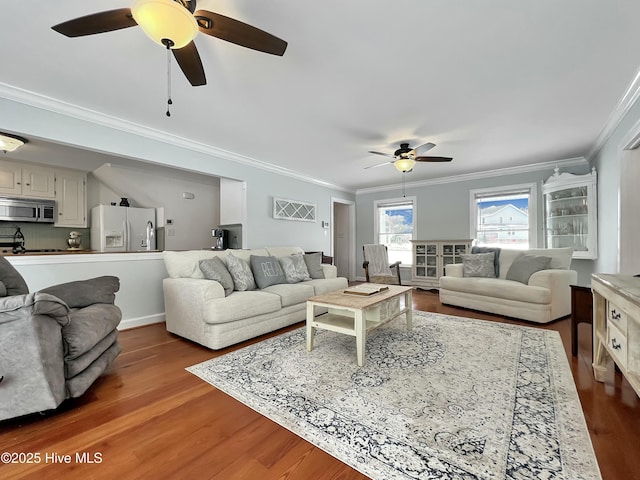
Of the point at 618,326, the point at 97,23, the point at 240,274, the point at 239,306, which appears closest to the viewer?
the point at 97,23

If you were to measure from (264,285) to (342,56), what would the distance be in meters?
2.48

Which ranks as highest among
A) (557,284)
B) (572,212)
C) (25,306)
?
(572,212)

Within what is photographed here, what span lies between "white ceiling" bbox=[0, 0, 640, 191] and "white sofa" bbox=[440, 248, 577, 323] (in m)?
1.67

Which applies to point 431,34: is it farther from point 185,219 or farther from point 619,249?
point 185,219

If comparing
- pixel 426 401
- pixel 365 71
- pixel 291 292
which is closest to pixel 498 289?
pixel 426 401

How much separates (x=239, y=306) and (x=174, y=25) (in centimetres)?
214

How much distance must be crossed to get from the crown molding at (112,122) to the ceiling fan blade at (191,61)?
1805 millimetres

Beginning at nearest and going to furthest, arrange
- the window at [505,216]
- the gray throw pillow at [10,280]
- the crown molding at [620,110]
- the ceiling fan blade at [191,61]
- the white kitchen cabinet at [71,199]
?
the ceiling fan blade at [191,61] < the gray throw pillow at [10,280] < the crown molding at [620,110] < the white kitchen cabinet at [71,199] < the window at [505,216]

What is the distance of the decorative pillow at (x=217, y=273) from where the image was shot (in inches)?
115

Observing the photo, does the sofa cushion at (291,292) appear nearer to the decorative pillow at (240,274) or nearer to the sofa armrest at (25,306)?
the decorative pillow at (240,274)

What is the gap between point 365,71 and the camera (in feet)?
7.25

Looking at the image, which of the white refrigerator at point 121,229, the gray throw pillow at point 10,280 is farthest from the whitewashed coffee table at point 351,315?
the white refrigerator at point 121,229

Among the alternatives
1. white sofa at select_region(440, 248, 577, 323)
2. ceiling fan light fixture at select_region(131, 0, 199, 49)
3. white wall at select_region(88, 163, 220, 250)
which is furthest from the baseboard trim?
white sofa at select_region(440, 248, 577, 323)

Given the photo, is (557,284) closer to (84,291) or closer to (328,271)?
(328,271)
